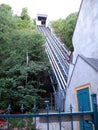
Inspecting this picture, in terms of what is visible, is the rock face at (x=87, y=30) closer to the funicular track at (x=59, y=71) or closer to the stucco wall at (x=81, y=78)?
the stucco wall at (x=81, y=78)

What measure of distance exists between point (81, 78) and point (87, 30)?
250 centimetres

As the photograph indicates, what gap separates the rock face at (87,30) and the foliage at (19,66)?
10.9 ft

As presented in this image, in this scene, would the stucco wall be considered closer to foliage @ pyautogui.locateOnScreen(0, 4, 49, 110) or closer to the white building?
the white building

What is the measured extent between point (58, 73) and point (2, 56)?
3.61 metres

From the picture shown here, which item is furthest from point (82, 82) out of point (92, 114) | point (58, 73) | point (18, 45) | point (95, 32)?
point (18, 45)

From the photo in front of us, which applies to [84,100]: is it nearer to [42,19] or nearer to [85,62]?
[85,62]

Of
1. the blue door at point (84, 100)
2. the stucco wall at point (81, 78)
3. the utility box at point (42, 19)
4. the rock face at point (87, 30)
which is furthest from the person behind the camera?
the utility box at point (42, 19)

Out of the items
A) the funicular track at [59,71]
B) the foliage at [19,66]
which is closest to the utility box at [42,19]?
the funicular track at [59,71]

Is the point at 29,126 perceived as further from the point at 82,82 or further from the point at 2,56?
the point at 2,56

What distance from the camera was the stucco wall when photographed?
18.4 feet

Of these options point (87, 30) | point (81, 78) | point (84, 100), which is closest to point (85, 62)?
point (81, 78)

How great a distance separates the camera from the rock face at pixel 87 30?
7.39 meters

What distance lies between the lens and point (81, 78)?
20.9 ft

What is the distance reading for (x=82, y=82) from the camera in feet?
20.6
